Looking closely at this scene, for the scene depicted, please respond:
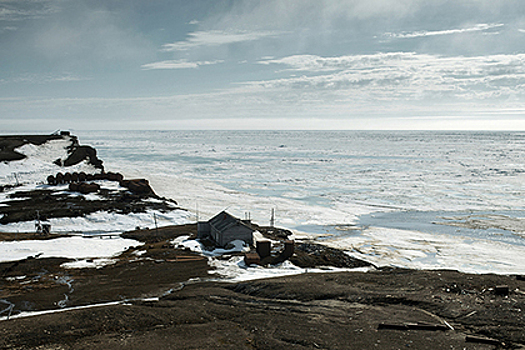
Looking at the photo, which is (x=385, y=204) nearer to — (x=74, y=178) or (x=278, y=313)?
(x=278, y=313)

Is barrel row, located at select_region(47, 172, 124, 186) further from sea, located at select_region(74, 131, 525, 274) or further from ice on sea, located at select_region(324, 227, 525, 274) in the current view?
ice on sea, located at select_region(324, 227, 525, 274)

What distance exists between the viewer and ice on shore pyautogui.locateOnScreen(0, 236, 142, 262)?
27016 mm

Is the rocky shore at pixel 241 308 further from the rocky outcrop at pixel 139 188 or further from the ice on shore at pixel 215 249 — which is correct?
the rocky outcrop at pixel 139 188

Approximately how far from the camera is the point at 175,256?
27125 mm

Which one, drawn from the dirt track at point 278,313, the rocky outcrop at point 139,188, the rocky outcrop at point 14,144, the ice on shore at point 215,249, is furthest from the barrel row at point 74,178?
the dirt track at point 278,313

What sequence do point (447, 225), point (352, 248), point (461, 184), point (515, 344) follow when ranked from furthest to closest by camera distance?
point (461, 184) < point (447, 225) < point (352, 248) < point (515, 344)

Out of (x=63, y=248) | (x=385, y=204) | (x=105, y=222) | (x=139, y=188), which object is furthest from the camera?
(x=139, y=188)

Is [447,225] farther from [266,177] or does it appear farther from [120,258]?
[266,177]

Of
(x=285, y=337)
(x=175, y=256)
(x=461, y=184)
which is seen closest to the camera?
(x=285, y=337)

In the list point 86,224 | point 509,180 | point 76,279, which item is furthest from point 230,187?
point 509,180

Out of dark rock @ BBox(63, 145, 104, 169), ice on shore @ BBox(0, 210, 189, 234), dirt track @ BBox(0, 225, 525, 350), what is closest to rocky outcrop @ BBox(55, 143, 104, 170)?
dark rock @ BBox(63, 145, 104, 169)

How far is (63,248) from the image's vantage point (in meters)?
28.7

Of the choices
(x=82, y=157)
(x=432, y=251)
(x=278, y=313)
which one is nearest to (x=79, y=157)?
(x=82, y=157)

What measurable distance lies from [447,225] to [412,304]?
2538cm
